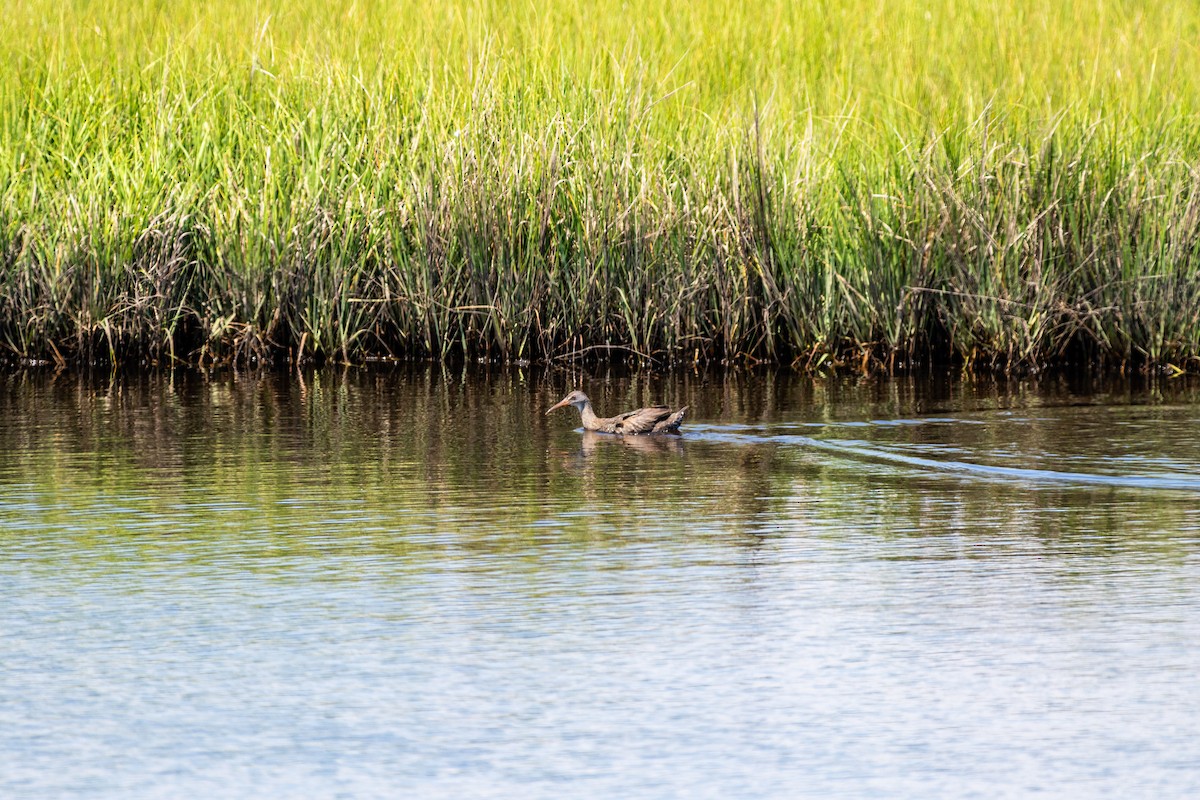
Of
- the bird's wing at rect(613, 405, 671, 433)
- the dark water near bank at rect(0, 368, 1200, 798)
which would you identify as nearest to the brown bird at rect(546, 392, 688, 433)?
the bird's wing at rect(613, 405, 671, 433)

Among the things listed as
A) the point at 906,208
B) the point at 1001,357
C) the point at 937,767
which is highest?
the point at 906,208

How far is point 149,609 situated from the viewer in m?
5.58

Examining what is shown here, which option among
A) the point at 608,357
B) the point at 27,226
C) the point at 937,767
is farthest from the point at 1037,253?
the point at 937,767

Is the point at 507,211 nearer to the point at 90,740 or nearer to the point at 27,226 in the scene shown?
the point at 27,226

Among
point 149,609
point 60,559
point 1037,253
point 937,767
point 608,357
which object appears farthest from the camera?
point 608,357

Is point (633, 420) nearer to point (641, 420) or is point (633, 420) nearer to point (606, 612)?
point (641, 420)

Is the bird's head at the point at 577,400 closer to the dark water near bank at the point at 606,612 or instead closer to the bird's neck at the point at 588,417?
the bird's neck at the point at 588,417

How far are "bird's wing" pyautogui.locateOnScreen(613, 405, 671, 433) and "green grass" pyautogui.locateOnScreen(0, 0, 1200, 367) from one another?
2.46 m

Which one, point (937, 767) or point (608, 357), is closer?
point (937, 767)

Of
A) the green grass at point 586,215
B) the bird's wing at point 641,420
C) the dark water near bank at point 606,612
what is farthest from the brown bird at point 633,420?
the green grass at point 586,215

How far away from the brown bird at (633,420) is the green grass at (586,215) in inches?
90.5

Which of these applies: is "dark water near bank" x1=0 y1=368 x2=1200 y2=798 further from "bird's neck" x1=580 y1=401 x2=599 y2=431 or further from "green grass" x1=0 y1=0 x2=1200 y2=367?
"green grass" x1=0 y1=0 x2=1200 y2=367

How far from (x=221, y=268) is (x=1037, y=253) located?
5.00m

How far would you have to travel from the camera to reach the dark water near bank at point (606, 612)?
423cm
